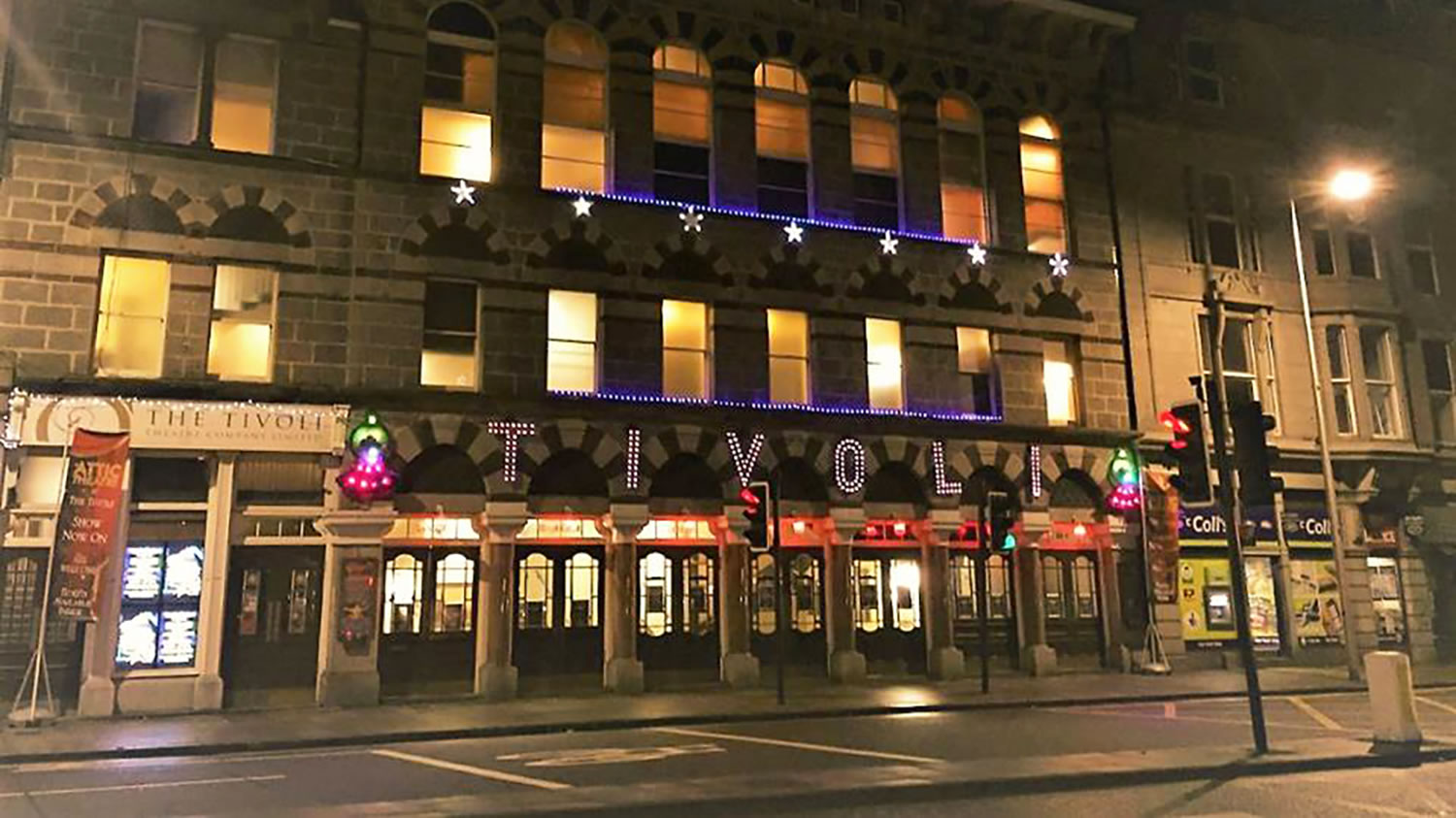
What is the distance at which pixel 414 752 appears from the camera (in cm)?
1352

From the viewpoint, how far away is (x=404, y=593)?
1908 centimetres

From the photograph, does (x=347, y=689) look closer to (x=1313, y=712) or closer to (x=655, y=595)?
(x=655, y=595)

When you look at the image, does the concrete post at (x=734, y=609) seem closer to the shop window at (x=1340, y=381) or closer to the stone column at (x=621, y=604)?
the stone column at (x=621, y=604)

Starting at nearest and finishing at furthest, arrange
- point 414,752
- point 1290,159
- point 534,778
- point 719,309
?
point 534,778
point 414,752
point 719,309
point 1290,159

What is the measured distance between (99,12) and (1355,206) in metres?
30.1

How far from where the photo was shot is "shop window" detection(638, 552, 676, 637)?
2052 centimetres

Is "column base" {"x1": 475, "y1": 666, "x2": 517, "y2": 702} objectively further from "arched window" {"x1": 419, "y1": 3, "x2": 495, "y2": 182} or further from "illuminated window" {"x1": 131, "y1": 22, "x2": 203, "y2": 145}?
"illuminated window" {"x1": 131, "y1": 22, "x2": 203, "y2": 145}

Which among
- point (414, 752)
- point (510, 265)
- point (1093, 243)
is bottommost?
point (414, 752)

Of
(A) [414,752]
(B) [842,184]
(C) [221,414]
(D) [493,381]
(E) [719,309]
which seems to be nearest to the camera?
(A) [414,752]

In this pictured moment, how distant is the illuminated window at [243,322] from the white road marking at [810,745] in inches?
392

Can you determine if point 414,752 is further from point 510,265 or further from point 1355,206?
point 1355,206

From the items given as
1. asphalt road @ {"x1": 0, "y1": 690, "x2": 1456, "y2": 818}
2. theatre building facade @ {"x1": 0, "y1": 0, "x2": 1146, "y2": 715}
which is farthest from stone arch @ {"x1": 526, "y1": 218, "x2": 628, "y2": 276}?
asphalt road @ {"x1": 0, "y1": 690, "x2": 1456, "y2": 818}

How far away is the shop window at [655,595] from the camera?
2052 centimetres

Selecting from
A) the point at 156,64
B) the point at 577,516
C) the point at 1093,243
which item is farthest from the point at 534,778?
the point at 1093,243
